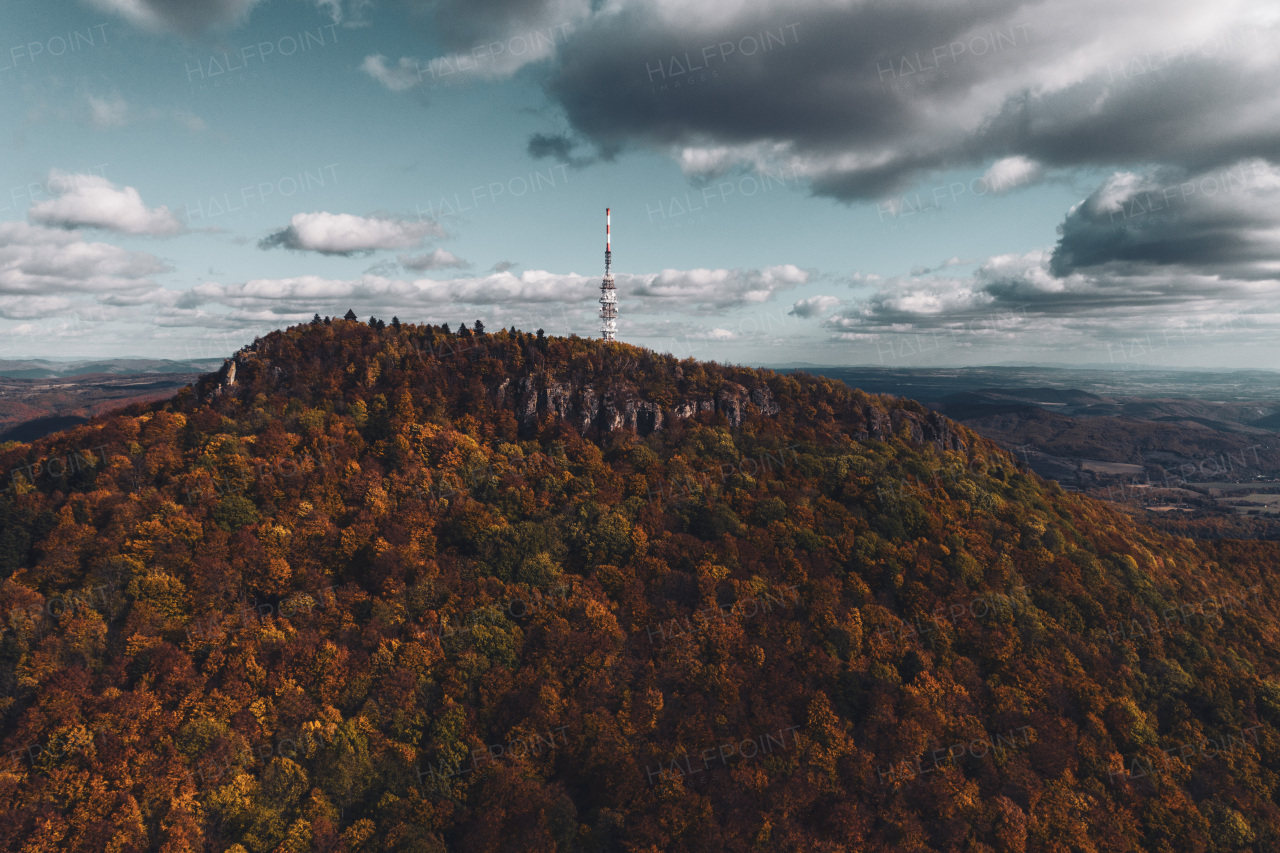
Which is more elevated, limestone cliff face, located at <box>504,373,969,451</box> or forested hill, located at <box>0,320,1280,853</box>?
limestone cliff face, located at <box>504,373,969,451</box>

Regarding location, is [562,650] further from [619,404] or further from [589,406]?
[619,404]

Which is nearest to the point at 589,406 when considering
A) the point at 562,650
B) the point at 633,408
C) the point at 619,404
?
the point at 619,404

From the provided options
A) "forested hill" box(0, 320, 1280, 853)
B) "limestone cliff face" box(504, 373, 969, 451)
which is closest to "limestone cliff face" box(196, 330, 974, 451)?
"limestone cliff face" box(504, 373, 969, 451)

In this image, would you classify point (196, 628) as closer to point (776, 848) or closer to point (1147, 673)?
point (776, 848)

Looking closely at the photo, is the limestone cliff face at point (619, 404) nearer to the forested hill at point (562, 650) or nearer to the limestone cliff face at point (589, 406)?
the limestone cliff face at point (589, 406)

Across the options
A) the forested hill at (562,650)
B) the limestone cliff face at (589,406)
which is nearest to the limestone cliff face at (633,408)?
the limestone cliff face at (589,406)

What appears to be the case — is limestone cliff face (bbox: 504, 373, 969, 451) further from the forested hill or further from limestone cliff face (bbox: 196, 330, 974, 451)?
the forested hill

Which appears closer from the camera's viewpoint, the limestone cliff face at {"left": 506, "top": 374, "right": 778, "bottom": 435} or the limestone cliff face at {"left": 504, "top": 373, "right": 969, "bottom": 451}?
the limestone cliff face at {"left": 506, "top": 374, "right": 778, "bottom": 435}

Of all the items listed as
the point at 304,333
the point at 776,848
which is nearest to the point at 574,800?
the point at 776,848
